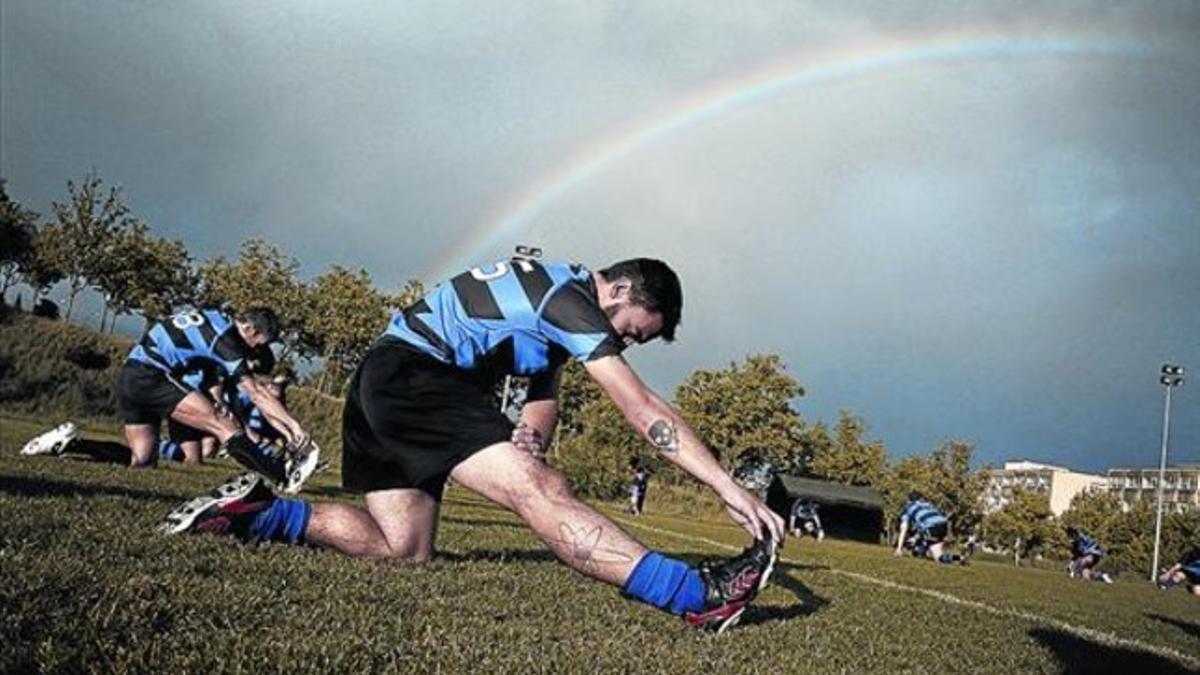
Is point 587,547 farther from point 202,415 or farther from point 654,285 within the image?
point 202,415

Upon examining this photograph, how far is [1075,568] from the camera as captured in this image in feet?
112

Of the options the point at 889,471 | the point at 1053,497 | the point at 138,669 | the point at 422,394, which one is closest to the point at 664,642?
the point at 422,394

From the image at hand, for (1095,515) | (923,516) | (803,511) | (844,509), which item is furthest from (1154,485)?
(923,516)

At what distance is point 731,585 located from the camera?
180 inches

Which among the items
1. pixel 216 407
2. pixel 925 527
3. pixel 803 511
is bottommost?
pixel 803 511

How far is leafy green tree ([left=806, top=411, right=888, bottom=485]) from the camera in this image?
265ft

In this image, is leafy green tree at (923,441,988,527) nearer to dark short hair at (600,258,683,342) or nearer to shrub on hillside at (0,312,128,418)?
shrub on hillside at (0,312,128,418)

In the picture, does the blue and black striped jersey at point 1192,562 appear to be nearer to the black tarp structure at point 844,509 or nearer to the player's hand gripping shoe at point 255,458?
the player's hand gripping shoe at point 255,458

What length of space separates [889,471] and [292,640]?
8390cm

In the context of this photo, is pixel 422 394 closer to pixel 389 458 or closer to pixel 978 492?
pixel 389 458

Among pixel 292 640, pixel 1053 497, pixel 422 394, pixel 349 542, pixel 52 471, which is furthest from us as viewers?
pixel 1053 497

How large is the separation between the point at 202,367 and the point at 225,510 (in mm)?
6442

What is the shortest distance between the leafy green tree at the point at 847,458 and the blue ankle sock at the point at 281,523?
78.7 metres

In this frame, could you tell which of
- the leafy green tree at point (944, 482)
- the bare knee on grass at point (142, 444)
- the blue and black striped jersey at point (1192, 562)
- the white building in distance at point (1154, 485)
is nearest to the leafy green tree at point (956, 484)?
the leafy green tree at point (944, 482)
